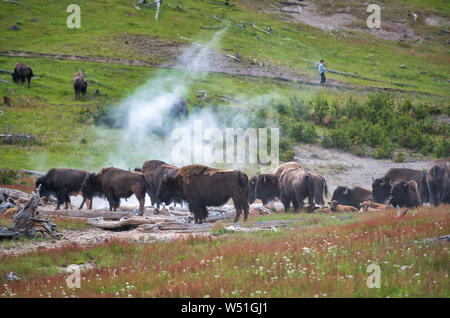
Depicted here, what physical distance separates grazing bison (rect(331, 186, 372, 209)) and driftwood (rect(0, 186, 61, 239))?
13.8m

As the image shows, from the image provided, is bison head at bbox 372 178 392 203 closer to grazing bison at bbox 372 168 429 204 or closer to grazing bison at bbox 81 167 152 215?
grazing bison at bbox 372 168 429 204

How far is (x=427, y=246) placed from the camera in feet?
33.9

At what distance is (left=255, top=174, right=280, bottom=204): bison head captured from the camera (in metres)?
23.5

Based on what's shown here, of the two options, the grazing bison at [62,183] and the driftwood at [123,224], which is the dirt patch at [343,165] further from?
the driftwood at [123,224]

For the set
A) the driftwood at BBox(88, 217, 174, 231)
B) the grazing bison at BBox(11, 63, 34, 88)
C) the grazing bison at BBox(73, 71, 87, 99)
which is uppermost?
the grazing bison at BBox(11, 63, 34, 88)

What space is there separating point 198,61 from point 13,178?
32.6m

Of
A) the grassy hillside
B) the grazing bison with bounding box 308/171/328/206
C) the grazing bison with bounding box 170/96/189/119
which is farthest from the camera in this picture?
the grazing bison with bounding box 170/96/189/119

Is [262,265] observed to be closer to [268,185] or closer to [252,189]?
[268,185]

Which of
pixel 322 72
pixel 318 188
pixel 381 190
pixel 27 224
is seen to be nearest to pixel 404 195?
pixel 381 190

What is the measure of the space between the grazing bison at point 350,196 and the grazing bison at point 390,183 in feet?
4.43

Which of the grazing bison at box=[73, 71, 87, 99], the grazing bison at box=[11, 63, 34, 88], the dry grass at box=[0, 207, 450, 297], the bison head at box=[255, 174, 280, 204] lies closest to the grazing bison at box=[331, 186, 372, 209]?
the bison head at box=[255, 174, 280, 204]

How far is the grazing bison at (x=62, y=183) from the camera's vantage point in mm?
21984

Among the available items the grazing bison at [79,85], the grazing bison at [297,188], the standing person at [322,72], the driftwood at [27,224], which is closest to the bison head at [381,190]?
the grazing bison at [297,188]
